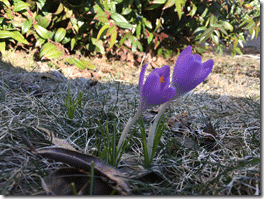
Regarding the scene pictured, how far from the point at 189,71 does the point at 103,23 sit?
169 centimetres

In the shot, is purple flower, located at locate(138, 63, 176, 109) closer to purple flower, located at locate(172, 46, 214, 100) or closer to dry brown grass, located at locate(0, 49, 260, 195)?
purple flower, located at locate(172, 46, 214, 100)

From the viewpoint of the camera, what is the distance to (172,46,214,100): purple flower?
691 mm

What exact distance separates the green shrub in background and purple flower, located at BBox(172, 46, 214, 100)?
1.43m

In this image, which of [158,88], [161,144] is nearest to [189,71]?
[158,88]

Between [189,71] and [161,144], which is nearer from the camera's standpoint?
→ [189,71]

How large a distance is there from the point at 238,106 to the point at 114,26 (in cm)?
120

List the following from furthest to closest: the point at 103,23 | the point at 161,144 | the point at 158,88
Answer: the point at 103,23
the point at 161,144
the point at 158,88

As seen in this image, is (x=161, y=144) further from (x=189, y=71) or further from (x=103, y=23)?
(x=103, y=23)

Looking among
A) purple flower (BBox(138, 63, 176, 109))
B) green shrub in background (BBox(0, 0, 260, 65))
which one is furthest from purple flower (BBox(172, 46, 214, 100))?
green shrub in background (BBox(0, 0, 260, 65))

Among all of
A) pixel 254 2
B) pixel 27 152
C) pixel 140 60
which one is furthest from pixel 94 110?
pixel 254 2

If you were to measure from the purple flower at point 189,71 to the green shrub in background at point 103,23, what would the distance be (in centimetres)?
143

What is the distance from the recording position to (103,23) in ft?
7.20

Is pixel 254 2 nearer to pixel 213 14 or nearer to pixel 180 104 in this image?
pixel 213 14

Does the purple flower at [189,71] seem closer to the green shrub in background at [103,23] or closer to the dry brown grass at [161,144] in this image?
the dry brown grass at [161,144]
